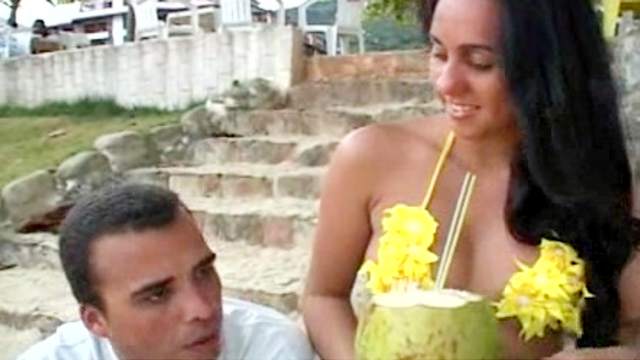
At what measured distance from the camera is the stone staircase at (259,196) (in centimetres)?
513

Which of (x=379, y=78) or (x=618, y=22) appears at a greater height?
(x=618, y=22)

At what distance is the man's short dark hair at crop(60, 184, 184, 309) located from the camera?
1576 millimetres

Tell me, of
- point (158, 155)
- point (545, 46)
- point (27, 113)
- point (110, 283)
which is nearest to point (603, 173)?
point (545, 46)

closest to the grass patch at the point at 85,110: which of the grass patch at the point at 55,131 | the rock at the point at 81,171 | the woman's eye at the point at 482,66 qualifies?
the grass patch at the point at 55,131

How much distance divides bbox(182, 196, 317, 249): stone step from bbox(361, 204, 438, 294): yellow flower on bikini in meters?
3.57

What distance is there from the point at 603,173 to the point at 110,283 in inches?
26.9

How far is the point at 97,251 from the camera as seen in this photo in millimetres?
1570

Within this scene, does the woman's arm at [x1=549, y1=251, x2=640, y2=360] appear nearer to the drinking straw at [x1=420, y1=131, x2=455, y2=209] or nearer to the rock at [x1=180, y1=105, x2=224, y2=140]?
the drinking straw at [x1=420, y1=131, x2=455, y2=209]

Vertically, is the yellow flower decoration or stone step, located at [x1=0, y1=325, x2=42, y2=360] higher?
the yellow flower decoration

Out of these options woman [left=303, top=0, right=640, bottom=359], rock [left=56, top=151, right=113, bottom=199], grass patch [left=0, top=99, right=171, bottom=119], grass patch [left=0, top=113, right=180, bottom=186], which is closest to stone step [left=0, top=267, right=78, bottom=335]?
rock [left=56, top=151, right=113, bottom=199]

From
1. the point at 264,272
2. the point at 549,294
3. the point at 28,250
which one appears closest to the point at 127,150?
the point at 28,250

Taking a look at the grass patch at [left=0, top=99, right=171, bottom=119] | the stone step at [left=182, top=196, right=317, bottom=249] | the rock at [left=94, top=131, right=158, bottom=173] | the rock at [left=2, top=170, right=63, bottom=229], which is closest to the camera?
the stone step at [left=182, top=196, right=317, bottom=249]

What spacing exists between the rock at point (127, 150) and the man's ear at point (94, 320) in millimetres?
5178

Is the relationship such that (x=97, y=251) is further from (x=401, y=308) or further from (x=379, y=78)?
(x=379, y=78)
